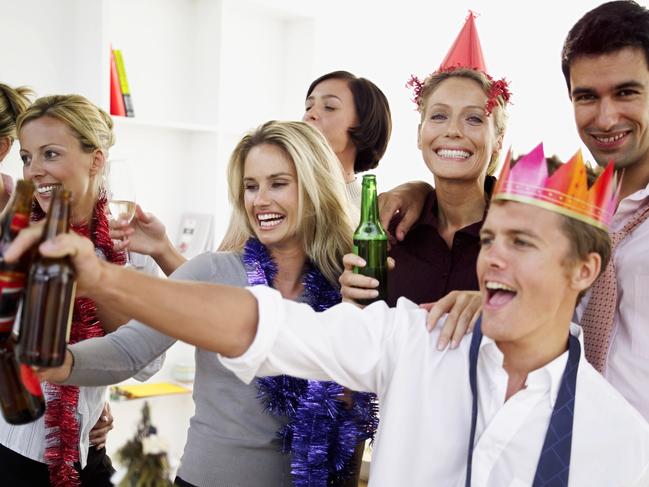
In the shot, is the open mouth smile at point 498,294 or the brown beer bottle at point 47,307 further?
the open mouth smile at point 498,294

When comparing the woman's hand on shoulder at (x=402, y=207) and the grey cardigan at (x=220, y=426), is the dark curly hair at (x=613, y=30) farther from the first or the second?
the grey cardigan at (x=220, y=426)

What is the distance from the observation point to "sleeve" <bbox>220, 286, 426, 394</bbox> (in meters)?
1.18

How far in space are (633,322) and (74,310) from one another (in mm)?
1273

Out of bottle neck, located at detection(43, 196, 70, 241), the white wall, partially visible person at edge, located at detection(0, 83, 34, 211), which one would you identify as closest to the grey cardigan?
bottle neck, located at detection(43, 196, 70, 241)

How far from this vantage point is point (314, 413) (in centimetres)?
166

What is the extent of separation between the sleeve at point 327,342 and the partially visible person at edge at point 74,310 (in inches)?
28.3

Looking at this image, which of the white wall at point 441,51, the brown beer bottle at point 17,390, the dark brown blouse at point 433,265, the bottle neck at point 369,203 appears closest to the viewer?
the brown beer bottle at point 17,390

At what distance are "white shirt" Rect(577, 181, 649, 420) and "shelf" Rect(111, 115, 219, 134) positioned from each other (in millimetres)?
2496

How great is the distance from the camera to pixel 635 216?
1.71 meters

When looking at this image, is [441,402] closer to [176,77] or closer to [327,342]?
[327,342]

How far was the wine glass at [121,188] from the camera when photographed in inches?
64.7

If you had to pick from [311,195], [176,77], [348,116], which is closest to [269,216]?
[311,195]

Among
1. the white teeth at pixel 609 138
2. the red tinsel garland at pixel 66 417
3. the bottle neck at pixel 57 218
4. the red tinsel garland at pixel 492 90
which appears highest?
the red tinsel garland at pixel 492 90

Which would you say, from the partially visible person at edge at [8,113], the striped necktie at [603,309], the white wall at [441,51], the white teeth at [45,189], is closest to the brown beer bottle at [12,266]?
the white teeth at [45,189]
